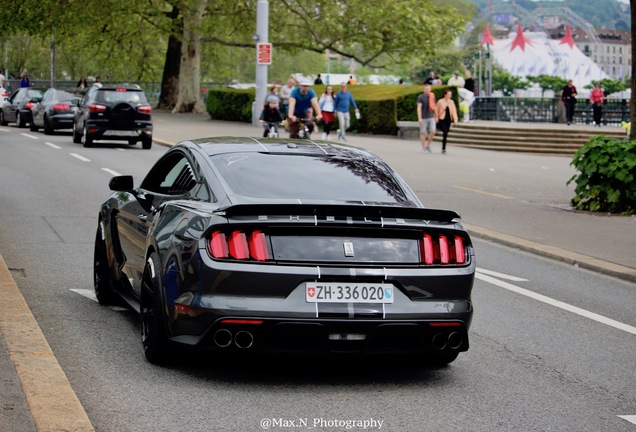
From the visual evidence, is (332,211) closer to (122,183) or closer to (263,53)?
(122,183)

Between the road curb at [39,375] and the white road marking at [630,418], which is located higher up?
the road curb at [39,375]

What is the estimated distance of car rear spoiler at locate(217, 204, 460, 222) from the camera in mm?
6754

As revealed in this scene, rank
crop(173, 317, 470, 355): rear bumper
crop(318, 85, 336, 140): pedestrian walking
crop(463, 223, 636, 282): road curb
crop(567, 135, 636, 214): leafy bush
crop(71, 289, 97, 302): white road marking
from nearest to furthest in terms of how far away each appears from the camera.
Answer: crop(173, 317, 470, 355): rear bumper
crop(71, 289, 97, 302): white road marking
crop(463, 223, 636, 282): road curb
crop(567, 135, 636, 214): leafy bush
crop(318, 85, 336, 140): pedestrian walking

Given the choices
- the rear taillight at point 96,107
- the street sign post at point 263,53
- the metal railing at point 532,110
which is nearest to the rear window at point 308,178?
the rear taillight at point 96,107

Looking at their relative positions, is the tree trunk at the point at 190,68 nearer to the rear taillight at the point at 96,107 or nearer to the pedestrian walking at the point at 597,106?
the pedestrian walking at the point at 597,106

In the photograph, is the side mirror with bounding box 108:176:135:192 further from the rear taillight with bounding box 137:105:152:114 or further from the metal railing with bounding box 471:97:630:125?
the metal railing with bounding box 471:97:630:125

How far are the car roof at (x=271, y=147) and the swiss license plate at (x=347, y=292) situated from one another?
157 cm

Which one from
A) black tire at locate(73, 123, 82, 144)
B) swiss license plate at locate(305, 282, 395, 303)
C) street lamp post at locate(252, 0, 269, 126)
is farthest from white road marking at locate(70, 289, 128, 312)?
street lamp post at locate(252, 0, 269, 126)

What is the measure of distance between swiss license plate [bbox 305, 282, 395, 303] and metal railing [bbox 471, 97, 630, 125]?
140ft

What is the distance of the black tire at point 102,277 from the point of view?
943cm

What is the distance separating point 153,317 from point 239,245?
81 centimetres

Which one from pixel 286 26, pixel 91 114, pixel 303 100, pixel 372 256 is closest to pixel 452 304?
pixel 372 256

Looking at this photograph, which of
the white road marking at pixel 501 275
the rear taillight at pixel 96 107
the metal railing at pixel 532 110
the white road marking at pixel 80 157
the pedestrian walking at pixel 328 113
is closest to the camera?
the white road marking at pixel 501 275

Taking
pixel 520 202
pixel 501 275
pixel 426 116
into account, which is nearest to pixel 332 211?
pixel 501 275
